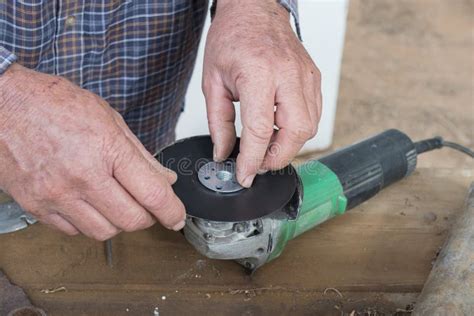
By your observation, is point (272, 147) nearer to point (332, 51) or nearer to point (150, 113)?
point (150, 113)

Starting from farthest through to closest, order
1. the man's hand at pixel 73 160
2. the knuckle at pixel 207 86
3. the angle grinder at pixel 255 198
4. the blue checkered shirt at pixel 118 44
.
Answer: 1. the blue checkered shirt at pixel 118 44
2. the knuckle at pixel 207 86
3. the angle grinder at pixel 255 198
4. the man's hand at pixel 73 160

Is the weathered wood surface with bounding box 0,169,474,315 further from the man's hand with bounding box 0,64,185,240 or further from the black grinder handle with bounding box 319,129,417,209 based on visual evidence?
the man's hand with bounding box 0,64,185,240

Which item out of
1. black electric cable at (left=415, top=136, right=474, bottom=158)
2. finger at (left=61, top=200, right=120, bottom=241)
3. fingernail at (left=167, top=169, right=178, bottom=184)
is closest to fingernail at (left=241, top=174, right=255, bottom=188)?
fingernail at (left=167, top=169, right=178, bottom=184)

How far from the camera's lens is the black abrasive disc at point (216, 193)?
961 mm

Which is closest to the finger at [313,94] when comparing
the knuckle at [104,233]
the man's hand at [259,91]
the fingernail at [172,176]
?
the man's hand at [259,91]

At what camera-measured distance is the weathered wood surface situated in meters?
1.08

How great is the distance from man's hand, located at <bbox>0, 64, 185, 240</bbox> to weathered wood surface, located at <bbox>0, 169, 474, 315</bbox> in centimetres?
19

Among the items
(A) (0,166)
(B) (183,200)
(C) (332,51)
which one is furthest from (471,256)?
(C) (332,51)

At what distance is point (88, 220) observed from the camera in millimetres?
938

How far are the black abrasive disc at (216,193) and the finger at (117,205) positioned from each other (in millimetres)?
80

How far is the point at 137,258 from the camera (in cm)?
115

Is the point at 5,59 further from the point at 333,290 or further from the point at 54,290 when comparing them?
the point at 333,290

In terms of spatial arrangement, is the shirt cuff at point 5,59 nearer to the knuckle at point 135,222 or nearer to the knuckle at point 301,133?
the knuckle at point 135,222

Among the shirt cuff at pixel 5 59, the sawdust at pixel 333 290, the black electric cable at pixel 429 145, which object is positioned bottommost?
the sawdust at pixel 333 290
